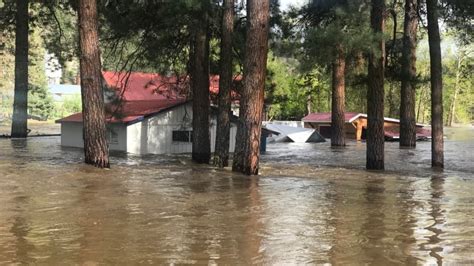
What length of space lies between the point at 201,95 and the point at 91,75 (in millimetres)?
5184

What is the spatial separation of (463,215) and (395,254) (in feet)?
11.9

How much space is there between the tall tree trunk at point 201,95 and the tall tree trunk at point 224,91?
1.15 m

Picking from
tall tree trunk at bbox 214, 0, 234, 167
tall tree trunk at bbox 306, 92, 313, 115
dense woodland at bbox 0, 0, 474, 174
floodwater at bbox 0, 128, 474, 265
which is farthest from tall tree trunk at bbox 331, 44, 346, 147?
tall tree trunk at bbox 306, 92, 313, 115

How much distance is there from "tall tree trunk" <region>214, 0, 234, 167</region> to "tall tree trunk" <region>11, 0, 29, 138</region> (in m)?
16.6

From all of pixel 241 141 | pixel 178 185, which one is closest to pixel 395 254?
pixel 178 185

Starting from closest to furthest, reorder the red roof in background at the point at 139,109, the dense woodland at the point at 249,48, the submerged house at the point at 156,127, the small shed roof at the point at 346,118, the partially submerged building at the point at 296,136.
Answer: the dense woodland at the point at 249,48, the red roof in background at the point at 139,109, the submerged house at the point at 156,127, the partially submerged building at the point at 296,136, the small shed roof at the point at 346,118

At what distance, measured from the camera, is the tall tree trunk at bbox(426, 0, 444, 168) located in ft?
63.0

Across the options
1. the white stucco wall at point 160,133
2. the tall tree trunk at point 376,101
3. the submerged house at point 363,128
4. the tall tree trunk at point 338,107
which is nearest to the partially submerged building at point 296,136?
the submerged house at point 363,128

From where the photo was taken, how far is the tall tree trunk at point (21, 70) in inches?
1232

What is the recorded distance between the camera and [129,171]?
16438 millimetres

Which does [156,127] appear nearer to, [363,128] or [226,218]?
[226,218]

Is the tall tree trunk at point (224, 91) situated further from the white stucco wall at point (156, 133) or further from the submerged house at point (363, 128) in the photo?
the submerged house at point (363, 128)

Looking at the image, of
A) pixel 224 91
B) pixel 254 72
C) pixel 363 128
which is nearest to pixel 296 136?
pixel 363 128

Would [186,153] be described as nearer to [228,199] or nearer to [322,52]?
[322,52]
